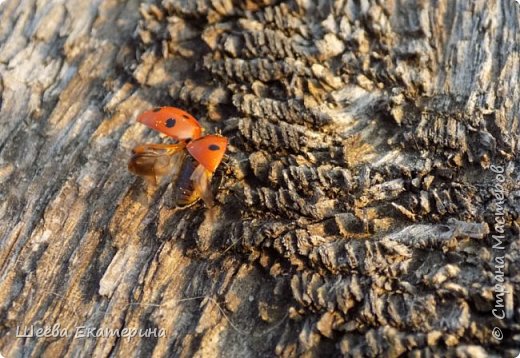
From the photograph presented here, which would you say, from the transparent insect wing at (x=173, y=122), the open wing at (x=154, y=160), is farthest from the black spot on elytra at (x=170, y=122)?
the open wing at (x=154, y=160)

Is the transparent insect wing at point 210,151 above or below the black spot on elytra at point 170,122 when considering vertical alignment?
below

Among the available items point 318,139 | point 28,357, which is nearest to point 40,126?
point 28,357

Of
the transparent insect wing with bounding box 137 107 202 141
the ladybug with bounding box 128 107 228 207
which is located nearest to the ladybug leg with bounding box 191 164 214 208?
the ladybug with bounding box 128 107 228 207

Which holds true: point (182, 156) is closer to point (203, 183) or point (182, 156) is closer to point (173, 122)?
point (173, 122)

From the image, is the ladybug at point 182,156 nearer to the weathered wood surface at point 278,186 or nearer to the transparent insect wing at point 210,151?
the transparent insect wing at point 210,151

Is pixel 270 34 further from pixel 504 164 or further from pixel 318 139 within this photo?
pixel 504 164

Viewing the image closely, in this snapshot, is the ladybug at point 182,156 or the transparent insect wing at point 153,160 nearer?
the ladybug at point 182,156

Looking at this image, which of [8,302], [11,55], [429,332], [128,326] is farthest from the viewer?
[11,55]
